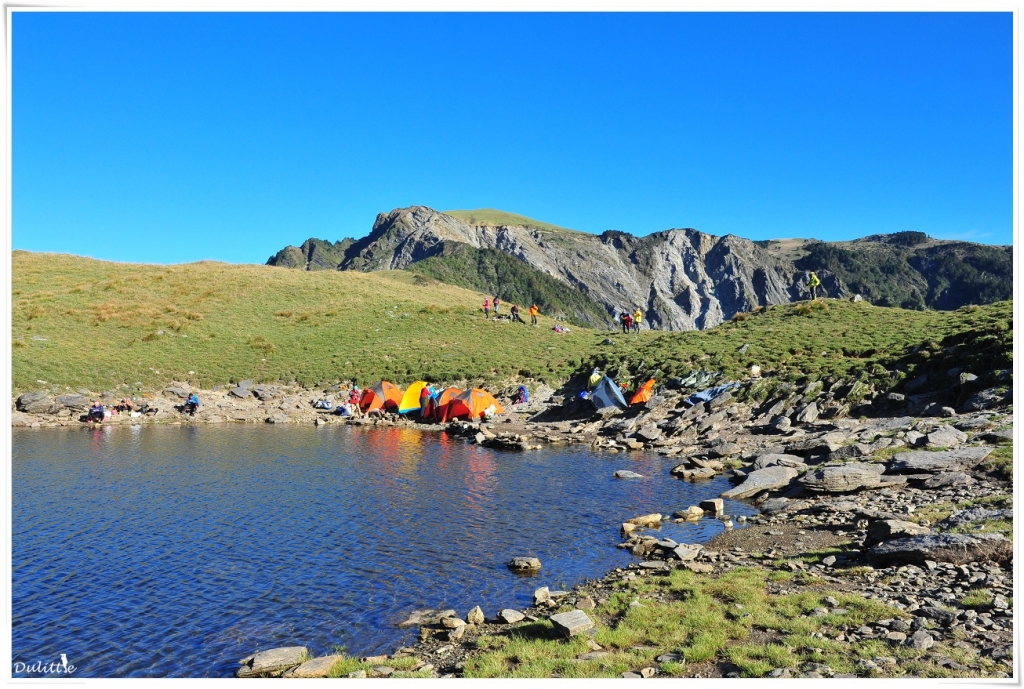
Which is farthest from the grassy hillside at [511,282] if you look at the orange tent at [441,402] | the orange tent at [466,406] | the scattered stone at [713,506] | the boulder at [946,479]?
the boulder at [946,479]

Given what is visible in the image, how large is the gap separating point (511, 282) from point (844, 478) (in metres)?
144

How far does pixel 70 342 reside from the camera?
2221 inches

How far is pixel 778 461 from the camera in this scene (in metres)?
25.0

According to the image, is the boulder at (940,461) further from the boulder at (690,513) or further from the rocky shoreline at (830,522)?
the boulder at (690,513)

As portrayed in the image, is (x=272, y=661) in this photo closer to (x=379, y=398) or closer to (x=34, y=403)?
(x=379, y=398)

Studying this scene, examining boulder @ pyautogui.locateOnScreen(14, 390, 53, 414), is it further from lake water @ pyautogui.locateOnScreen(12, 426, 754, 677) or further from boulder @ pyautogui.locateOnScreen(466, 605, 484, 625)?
boulder @ pyautogui.locateOnScreen(466, 605, 484, 625)

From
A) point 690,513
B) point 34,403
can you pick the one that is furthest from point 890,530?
point 34,403

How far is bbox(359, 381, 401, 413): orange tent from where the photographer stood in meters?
48.2

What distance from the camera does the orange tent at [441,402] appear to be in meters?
45.1

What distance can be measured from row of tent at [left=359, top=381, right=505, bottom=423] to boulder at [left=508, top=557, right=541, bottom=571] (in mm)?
28290

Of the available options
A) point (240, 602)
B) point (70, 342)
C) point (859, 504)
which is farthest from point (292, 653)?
point (70, 342)

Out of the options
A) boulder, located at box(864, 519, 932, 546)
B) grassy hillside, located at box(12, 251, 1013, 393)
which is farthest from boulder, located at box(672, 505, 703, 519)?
grassy hillside, located at box(12, 251, 1013, 393)

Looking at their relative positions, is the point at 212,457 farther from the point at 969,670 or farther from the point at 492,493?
the point at 969,670

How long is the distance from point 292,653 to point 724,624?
7439 millimetres
